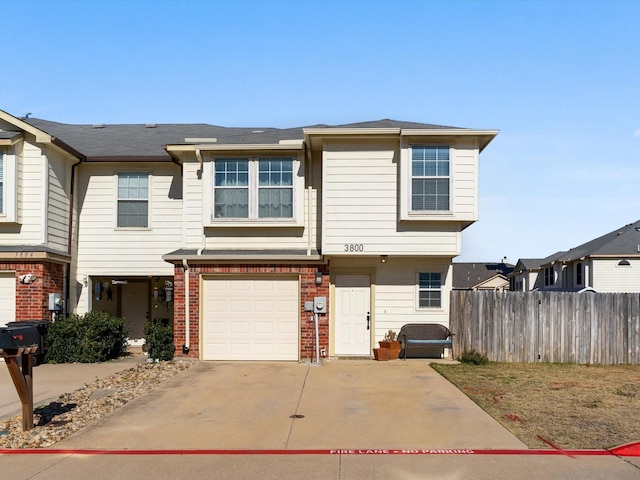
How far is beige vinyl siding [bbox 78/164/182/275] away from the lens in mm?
17109

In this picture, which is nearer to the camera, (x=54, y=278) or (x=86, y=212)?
(x=54, y=278)

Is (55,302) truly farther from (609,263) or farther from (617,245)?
(617,245)

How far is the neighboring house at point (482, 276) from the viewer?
62.8m

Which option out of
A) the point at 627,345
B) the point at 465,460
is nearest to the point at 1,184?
the point at 465,460

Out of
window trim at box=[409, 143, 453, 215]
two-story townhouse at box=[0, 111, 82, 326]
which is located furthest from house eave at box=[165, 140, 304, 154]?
two-story townhouse at box=[0, 111, 82, 326]

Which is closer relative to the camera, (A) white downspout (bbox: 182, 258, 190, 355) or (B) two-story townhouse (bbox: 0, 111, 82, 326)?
(B) two-story townhouse (bbox: 0, 111, 82, 326)

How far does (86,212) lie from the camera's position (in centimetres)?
1733

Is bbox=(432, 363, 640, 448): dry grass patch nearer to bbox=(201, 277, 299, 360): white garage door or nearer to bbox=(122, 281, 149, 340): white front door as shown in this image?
bbox=(201, 277, 299, 360): white garage door

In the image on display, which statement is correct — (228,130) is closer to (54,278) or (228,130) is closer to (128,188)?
(128,188)

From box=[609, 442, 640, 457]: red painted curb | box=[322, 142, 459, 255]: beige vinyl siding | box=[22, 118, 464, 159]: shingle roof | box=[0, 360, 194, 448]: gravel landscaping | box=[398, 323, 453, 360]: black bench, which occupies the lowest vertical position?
box=[0, 360, 194, 448]: gravel landscaping

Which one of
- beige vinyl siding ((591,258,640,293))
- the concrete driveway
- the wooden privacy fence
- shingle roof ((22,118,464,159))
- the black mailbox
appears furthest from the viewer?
beige vinyl siding ((591,258,640,293))

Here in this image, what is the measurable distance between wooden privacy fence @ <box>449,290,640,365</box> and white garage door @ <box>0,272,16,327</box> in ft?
36.9

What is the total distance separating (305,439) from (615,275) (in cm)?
2852

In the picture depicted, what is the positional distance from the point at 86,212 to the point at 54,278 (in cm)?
221
